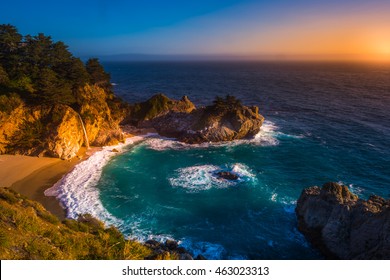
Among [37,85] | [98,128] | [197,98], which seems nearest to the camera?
[37,85]

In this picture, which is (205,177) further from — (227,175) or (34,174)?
(34,174)

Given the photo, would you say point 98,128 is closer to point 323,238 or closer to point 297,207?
point 297,207

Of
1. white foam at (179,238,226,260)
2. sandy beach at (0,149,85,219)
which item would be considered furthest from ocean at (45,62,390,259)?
sandy beach at (0,149,85,219)

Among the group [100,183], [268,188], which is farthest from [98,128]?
[268,188]

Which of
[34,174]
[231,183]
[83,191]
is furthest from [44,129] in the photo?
[231,183]

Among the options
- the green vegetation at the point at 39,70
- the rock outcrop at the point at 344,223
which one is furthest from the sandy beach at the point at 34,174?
the rock outcrop at the point at 344,223

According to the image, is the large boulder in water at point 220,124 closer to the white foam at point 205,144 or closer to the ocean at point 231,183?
the white foam at point 205,144
